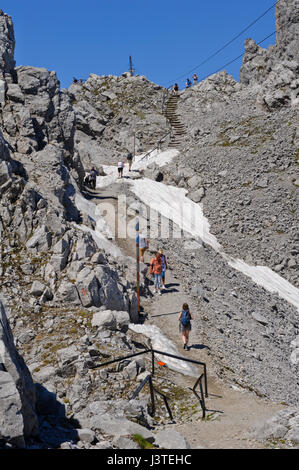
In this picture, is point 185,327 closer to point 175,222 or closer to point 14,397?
point 14,397

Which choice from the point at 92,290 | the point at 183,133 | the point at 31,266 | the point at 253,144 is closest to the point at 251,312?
the point at 92,290

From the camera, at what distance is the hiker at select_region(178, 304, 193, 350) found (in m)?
18.2

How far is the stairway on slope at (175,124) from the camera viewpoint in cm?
5419

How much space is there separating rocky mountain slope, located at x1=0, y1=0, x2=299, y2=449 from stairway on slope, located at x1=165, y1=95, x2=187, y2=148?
99 cm

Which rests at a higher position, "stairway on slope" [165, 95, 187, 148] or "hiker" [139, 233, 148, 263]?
"stairway on slope" [165, 95, 187, 148]

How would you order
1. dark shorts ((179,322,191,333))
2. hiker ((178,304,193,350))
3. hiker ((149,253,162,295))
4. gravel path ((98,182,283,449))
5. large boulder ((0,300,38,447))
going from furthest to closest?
hiker ((149,253,162,295)) < dark shorts ((179,322,191,333)) < hiker ((178,304,193,350)) < gravel path ((98,182,283,449)) < large boulder ((0,300,38,447))

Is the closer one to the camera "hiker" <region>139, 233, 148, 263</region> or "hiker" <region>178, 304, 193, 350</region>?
"hiker" <region>178, 304, 193, 350</region>

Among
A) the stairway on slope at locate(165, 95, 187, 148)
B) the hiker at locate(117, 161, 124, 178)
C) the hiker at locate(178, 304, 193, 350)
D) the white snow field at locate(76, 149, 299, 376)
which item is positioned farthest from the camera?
the stairway on slope at locate(165, 95, 187, 148)

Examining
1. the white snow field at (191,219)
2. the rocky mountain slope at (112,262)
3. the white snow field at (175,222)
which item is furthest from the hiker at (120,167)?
the rocky mountain slope at (112,262)

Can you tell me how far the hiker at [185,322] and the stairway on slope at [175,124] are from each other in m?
37.0

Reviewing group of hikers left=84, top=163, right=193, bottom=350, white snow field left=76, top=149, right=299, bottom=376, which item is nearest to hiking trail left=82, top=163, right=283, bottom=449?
group of hikers left=84, top=163, right=193, bottom=350

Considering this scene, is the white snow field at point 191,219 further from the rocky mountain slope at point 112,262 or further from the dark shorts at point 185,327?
the dark shorts at point 185,327

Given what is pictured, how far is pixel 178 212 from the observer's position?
37.8 meters

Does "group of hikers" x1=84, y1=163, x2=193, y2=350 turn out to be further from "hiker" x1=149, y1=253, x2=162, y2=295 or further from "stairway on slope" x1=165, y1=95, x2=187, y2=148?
"stairway on slope" x1=165, y1=95, x2=187, y2=148
